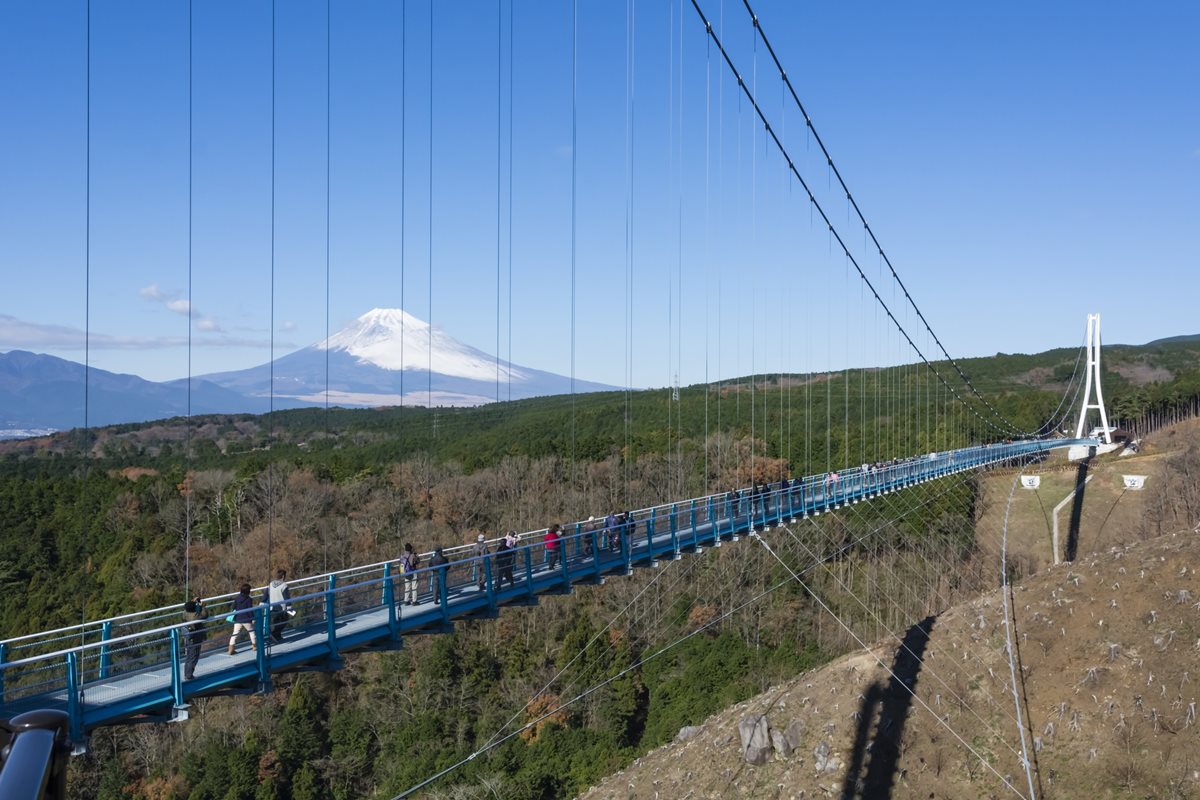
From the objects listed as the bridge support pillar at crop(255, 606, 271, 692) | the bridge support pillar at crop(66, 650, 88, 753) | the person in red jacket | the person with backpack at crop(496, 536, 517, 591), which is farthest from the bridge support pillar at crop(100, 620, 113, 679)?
the person in red jacket

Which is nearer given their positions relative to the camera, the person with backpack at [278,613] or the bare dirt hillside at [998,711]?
the person with backpack at [278,613]

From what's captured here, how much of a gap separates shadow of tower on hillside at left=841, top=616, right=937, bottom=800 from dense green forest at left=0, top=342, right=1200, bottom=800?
11233 mm

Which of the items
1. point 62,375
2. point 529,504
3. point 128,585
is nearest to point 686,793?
point 529,504

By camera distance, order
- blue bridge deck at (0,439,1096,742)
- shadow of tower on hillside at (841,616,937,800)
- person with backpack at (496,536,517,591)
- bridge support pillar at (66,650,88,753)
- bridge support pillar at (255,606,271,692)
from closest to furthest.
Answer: bridge support pillar at (66,650,88,753), blue bridge deck at (0,439,1096,742), bridge support pillar at (255,606,271,692), person with backpack at (496,536,517,591), shadow of tower on hillside at (841,616,937,800)

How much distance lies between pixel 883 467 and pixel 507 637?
66.2ft

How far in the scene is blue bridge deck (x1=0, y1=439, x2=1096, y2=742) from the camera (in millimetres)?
9250

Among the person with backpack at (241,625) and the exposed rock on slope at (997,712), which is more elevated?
the person with backpack at (241,625)

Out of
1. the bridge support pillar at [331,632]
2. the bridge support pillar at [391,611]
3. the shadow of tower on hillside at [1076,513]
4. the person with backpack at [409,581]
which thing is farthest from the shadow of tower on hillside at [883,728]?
the shadow of tower on hillside at [1076,513]

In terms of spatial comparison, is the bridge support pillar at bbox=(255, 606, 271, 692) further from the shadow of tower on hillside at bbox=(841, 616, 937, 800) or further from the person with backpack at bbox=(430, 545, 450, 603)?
the shadow of tower on hillside at bbox=(841, 616, 937, 800)

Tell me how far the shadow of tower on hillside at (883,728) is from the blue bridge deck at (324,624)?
23.2 feet

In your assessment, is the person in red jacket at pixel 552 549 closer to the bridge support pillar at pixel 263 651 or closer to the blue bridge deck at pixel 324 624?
the blue bridge deck at pixel 324 624

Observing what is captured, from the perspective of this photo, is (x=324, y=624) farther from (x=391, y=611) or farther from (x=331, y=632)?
(x=331, y=632)

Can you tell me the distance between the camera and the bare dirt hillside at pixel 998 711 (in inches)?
944

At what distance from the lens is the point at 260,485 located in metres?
49.4
